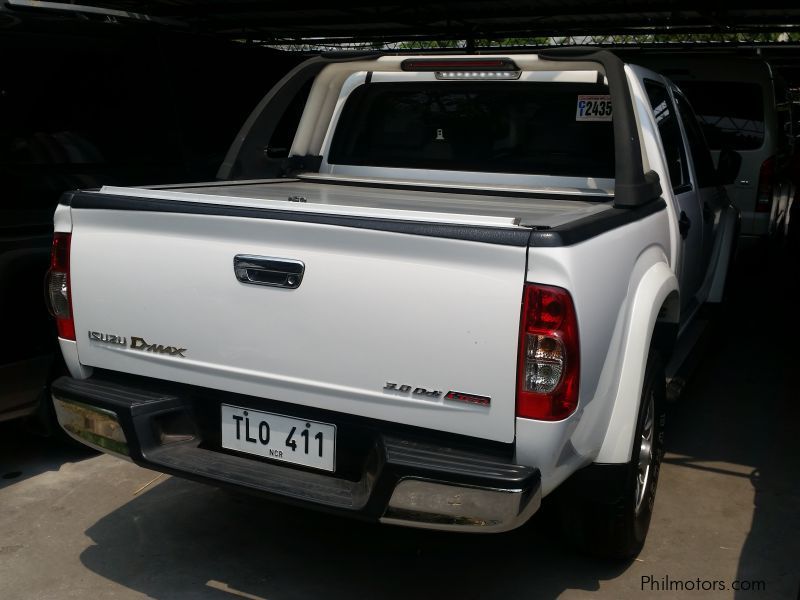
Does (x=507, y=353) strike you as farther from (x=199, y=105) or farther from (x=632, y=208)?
(x=199, y=105)

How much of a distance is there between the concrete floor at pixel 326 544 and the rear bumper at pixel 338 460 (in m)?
0.63

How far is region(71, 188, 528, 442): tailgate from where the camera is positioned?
94.8 inches

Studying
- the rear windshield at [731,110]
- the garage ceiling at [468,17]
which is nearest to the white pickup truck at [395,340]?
the rear windshield at [731,110]

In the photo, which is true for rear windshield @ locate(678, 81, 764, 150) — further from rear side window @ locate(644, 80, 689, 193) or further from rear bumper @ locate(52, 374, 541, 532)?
rear bumper @ locate(52, 374, 541, 532)

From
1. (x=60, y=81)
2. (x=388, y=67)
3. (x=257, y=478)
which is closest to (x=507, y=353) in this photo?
(x=257, y=478)

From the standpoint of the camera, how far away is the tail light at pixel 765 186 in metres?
7.31

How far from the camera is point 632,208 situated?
3139 millimetres

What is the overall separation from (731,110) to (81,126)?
5.53 metres

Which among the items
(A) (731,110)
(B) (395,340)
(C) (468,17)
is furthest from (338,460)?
(C) (468,17)

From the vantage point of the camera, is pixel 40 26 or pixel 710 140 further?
pixel 710 140

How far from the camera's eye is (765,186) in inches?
289

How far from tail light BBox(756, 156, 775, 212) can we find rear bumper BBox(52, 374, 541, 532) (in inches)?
224

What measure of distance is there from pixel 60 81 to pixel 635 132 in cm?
269

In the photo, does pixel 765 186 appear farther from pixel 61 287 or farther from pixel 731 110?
pixel 61 287
